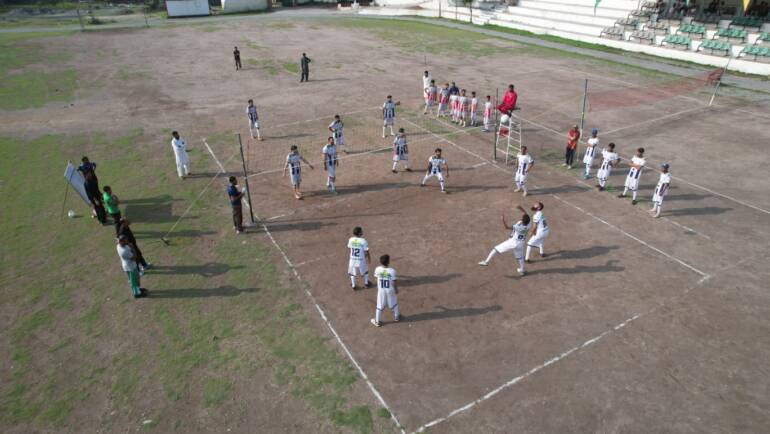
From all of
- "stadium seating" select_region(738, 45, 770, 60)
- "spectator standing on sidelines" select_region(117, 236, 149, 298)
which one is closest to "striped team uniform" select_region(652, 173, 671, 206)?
"spectator standing on sidelines" select_region(117, 236, 149, 298)

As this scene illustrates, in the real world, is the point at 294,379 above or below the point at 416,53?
below

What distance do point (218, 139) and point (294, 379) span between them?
16.8 m

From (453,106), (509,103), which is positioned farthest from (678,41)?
(509,103)

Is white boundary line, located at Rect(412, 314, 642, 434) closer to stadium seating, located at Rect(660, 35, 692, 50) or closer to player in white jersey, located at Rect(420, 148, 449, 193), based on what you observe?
player in white jersey, located at Rect(420, 148, 449, 193)

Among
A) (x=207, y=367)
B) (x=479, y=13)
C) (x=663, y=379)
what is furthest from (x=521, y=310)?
(x=479, y=13)

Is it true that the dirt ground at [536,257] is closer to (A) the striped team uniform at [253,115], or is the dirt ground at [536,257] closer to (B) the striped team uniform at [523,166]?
(B) the striped team uniform at [523,166]

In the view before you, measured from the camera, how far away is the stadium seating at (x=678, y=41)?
40.4 metres

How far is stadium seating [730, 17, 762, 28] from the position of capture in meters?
40.6

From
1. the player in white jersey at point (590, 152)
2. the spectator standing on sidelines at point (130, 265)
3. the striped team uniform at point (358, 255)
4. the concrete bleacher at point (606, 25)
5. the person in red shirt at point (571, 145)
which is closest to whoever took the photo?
the spectator standing on sidelines at point (130, 265)

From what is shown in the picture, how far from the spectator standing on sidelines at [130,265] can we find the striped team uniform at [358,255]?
5805mm

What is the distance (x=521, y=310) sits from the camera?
12531mm

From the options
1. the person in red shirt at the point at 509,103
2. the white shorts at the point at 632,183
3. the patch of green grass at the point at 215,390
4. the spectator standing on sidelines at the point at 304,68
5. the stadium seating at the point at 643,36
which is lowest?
the patch of green grass at the point at 215,390

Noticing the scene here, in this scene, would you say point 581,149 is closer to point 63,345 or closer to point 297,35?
point 63,345

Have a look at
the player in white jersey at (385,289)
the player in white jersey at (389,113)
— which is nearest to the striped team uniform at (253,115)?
the player in white jersey at (389,113)
